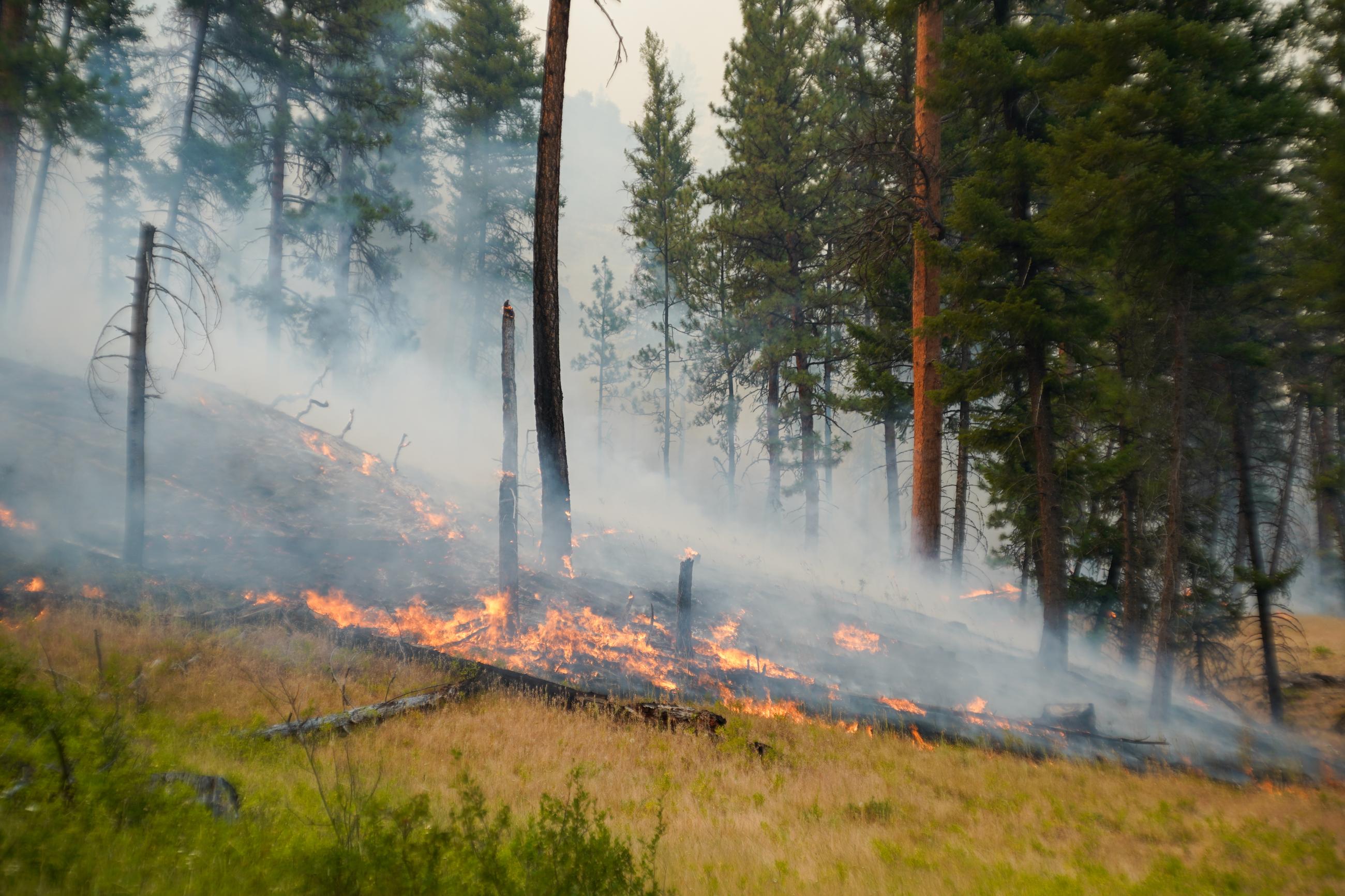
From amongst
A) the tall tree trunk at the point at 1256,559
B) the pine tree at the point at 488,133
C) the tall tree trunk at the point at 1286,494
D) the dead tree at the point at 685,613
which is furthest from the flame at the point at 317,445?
the tall tree trunk at the point at 1286,494

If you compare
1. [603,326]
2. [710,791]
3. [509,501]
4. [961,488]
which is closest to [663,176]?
[603,326]

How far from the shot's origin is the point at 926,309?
12.9 m

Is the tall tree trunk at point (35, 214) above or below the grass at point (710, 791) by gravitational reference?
above

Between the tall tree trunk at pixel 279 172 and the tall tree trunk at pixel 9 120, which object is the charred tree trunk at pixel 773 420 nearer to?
the tall tree trunk at pixel 279 172

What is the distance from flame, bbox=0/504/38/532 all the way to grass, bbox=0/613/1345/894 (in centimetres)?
365

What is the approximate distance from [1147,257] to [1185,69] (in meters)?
2.50

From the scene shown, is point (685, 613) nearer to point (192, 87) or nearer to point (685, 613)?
point (685, 613)

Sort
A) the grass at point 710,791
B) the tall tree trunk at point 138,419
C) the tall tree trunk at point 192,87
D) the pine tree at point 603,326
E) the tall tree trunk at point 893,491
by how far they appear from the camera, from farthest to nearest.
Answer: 1. the pine tree at point 603,326
2. the tall tree trunk at point 893,491
3. the tall tree trunk at point 192,87
4. the tall tree trunk at point 138,419
5. the grass at point 710,791

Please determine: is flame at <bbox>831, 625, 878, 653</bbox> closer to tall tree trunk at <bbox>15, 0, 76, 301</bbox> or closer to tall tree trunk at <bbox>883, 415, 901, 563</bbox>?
tall tree trunk at <bbox>883, 415, 901, 563</bbox>

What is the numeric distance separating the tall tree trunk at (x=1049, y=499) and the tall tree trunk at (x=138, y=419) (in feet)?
47.0

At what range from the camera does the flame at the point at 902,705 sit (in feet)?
29.6

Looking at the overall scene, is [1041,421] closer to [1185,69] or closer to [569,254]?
[1185,69]

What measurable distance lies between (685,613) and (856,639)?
12.9 feet

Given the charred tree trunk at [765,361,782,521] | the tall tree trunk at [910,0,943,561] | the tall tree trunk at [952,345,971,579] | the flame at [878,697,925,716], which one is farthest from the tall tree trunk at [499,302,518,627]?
the charred tree trunk at [765,361,782,521]
